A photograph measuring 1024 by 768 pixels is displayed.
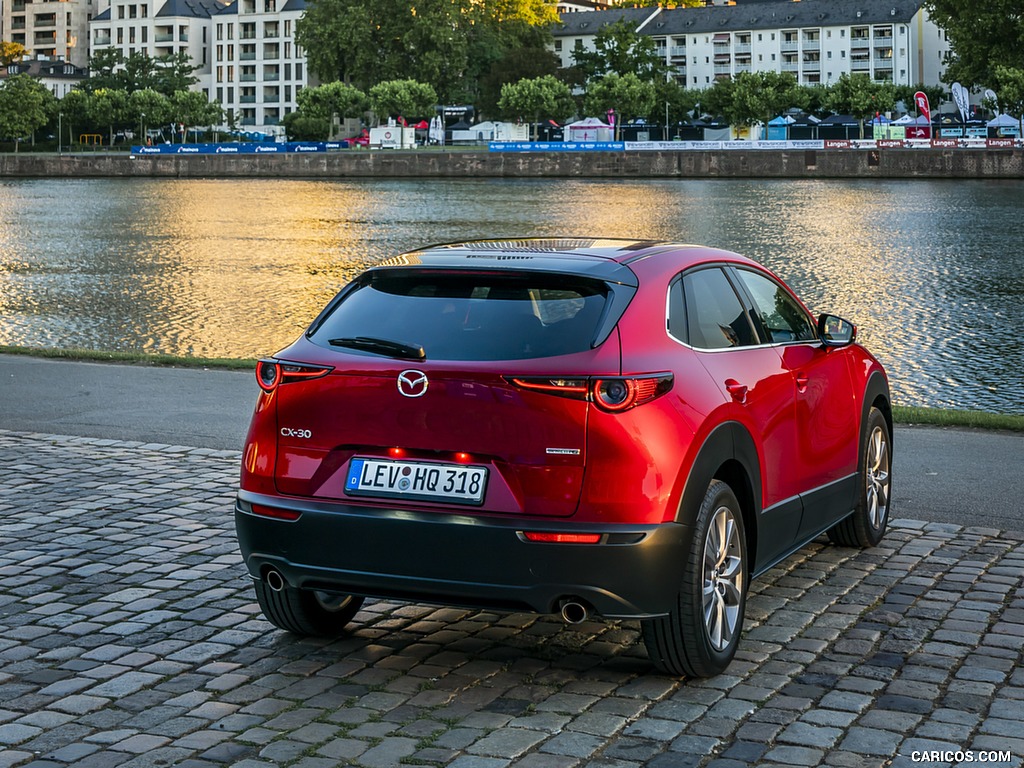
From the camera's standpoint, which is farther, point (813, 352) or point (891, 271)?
point (891, 271)

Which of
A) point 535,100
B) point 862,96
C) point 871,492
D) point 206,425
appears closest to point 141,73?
point 535,100

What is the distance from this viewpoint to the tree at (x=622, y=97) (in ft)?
405

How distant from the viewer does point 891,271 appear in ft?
113

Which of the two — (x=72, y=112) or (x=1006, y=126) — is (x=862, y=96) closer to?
(x=1006, y=126)

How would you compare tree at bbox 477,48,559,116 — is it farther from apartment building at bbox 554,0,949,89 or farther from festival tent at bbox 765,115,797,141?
festival tent at bbox 765,115,797,141

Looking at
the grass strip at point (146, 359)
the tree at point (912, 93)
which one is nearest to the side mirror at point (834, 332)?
the grass strip at point (146, 359)

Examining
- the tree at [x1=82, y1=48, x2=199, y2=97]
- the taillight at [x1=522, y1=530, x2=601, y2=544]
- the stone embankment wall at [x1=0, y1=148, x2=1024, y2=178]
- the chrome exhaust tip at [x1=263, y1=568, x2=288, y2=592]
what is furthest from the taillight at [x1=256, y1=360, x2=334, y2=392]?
the tree at [x1=82, y1=48, x2=199, y2=97]

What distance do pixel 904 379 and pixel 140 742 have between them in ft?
49.1

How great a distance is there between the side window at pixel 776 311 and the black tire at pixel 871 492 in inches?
29.0

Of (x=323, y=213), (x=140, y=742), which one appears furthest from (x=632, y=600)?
(x=323, y=213)

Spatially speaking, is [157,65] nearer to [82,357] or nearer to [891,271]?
[891,271]

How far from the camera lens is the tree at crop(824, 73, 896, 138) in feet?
378

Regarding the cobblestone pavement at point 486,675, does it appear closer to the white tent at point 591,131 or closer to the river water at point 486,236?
the river water at point 486,236

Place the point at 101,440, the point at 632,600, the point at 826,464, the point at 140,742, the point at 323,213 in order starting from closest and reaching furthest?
the point at 140,742
the point at 632,600
the point at 826,464
the point at 101,440
the point at 323,213
